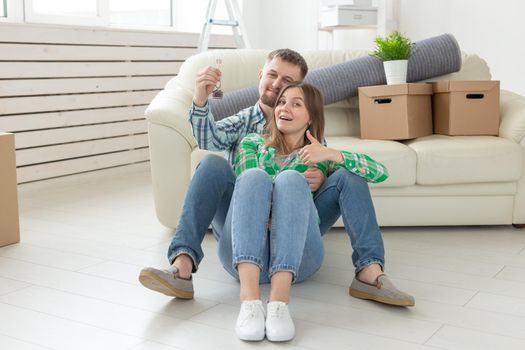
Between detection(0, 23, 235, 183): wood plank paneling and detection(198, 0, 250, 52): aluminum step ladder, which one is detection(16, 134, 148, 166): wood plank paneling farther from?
detection(198, 0, 250, 52): aluminum step ladder

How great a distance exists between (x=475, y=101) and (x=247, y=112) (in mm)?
1284

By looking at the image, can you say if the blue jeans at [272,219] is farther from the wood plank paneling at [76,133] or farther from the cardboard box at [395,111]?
the wood plank paneling at [76,133]

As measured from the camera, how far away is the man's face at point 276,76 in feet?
7.61

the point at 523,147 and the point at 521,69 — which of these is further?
the point at 521,69

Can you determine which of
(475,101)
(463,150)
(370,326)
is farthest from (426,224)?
(370,326)

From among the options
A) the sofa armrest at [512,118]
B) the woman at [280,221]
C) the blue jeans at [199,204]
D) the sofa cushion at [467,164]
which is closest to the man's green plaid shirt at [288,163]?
the woman at [280,221]

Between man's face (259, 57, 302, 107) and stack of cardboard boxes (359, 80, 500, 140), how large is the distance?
98 cm

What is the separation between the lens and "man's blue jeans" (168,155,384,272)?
212cm

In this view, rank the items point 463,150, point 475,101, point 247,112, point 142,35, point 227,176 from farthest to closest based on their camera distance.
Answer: point 142,35 < point 475,101 < point 463,150 < point 247,112 < point 227,176

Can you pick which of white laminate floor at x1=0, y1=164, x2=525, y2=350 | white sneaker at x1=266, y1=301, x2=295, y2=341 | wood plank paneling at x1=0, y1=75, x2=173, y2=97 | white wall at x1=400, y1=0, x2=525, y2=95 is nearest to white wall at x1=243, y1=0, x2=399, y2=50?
white wall at x1=400, y1=0, x2=525, y2=95

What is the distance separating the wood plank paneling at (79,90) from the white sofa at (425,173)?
1.29m

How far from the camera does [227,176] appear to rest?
2.15 metres

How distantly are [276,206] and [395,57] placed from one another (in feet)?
5.29

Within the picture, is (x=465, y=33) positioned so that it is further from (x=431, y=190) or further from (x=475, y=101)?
(x=431, y=190)
